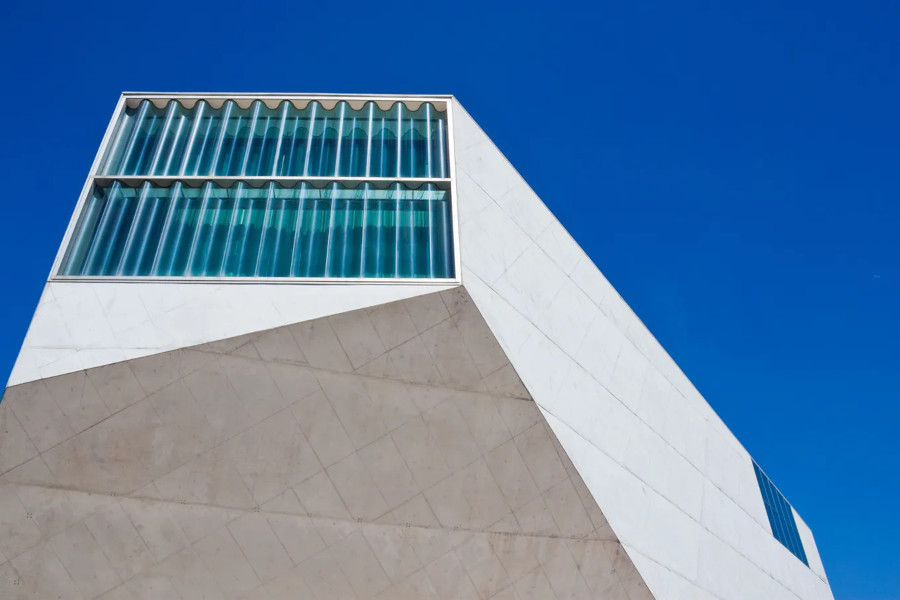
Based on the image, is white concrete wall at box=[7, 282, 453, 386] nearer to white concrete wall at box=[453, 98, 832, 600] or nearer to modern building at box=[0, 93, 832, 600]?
modern building at box=[0, 93, 832, 600]

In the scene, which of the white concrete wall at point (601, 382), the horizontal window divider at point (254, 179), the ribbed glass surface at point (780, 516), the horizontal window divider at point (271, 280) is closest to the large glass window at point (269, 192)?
the horizontal window divider at point (254, 179)

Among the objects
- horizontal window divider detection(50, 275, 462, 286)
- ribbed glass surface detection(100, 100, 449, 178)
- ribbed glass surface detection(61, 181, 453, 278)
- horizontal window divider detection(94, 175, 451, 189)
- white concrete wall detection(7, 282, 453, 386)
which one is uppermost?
ribbed glass surface detection(100, 100, 449, 178)

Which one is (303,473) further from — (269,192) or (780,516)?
(780,516)

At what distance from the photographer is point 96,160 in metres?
22.1

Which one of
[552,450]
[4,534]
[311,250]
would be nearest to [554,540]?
[552,450]

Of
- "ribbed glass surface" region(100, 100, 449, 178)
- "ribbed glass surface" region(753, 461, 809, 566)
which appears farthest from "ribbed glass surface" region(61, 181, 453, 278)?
"ribbed glass surface" region(753, 461, 809, 566)

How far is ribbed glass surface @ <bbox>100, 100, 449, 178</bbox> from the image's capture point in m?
22.6

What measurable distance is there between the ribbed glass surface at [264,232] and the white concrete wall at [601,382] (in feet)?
4.12

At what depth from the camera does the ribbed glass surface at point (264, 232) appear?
2016cm

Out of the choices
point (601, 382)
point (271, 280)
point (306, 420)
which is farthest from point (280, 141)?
point (601, 382)

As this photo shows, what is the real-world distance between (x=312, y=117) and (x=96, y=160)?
6139mm

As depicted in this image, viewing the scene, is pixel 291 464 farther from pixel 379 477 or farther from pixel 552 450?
pixel 552 450

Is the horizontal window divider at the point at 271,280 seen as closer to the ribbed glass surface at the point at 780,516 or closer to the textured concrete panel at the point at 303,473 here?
the textured concrete panel at the point at 303,473

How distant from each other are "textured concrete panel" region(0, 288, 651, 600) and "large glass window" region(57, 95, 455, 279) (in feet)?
8.08
